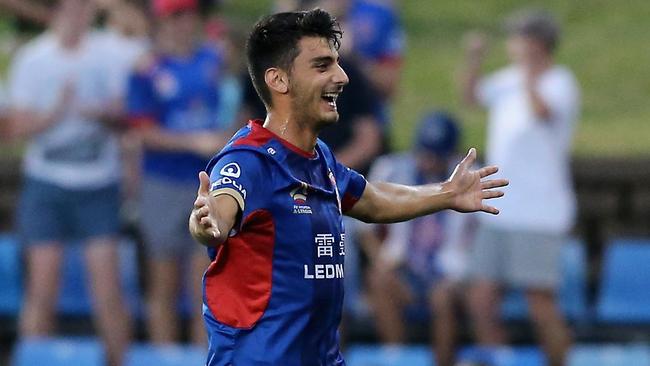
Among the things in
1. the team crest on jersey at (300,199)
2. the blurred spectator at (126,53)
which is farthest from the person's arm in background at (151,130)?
the team crest on jersey at (300,199)

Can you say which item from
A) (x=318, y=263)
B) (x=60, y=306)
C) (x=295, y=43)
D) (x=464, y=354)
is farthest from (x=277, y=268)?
(x=60, y=306)

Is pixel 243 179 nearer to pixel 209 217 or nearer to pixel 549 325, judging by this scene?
pixel 209 217

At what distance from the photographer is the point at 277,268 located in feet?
18.1

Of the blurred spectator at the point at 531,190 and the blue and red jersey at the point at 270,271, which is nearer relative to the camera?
the blue and red jersey at the point at 270,271

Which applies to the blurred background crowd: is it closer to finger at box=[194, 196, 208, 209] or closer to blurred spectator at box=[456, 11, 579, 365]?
blurred spectator at box=[456, 11, 579, 365]

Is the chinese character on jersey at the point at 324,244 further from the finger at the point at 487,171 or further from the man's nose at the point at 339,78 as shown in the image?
the finger at the point at 487,171

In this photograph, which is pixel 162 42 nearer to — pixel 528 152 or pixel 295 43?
pixel 528 152

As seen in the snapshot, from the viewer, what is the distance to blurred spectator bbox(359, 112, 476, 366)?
34.6 ft

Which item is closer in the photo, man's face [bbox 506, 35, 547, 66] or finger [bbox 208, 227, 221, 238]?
finger [bbox 208, 227, 221, 238]

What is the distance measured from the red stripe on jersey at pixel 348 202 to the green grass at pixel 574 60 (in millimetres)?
7733

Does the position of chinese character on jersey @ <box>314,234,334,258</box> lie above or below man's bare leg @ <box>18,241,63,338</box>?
below

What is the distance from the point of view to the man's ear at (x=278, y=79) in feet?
18.3

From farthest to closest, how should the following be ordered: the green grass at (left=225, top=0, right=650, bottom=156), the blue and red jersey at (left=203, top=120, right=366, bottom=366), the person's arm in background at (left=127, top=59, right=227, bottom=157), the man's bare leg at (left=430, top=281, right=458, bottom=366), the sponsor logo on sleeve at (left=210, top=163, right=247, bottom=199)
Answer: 1. the green grass at (left=225, top=0, right=650, bottom=156)
2. the man's bare leg at (left=430, top=281, right=458, bottom=366)
3. the person's arm in background at (left=127, top=59, right=227, bottom=157)
4. the blue and red jersey at (left=203, top=120, right=366, bottom=366)
5. the sponsor logo on sleeve at (left=210, top=163, right=247, bottom=199)

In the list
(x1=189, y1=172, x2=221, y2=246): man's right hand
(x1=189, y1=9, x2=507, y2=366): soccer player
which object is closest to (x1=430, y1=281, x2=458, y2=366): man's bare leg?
(x1=189, y1=9, x2=507, y2=366): soccer player
